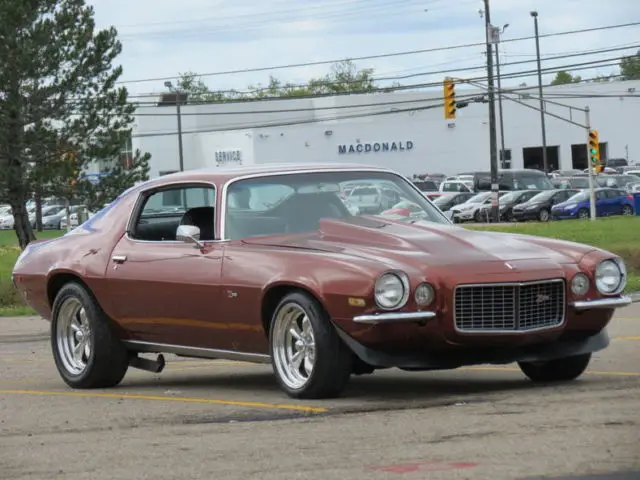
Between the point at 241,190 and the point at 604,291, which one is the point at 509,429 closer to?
the point at 604,291

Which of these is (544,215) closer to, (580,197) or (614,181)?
(580,197)

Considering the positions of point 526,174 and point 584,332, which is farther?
point 526,174

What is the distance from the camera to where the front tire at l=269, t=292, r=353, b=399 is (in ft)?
28.0

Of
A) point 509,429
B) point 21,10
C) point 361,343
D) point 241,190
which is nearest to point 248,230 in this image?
point 241,190

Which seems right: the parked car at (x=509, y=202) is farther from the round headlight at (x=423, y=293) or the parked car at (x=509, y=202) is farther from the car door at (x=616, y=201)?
the round headlight at (x=423, y=293)

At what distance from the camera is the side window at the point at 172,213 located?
32.8ft

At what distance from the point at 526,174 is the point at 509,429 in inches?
2502

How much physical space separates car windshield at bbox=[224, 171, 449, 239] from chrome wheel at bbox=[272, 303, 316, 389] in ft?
2.73

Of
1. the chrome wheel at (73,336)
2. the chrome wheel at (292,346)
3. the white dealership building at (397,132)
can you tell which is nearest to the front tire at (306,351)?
the chrome wheel at (292,346)

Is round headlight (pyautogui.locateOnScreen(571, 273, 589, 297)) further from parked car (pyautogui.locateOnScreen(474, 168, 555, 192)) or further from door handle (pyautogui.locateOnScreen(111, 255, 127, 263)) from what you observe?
parked car (pyautogui.locateOnScreen(474, 168, 555, 192))

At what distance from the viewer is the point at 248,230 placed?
9.56 meters

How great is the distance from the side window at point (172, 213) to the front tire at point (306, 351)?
1.30m

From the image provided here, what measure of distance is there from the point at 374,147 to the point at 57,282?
3265 inches

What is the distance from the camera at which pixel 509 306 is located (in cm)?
855
